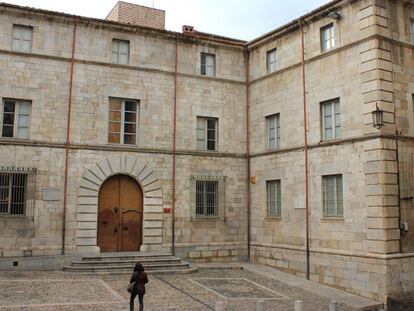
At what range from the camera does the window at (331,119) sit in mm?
14992

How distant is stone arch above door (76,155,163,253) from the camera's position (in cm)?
1586

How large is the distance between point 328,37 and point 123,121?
7.61m

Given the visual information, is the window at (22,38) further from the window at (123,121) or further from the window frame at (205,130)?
the window frame at (205,130)

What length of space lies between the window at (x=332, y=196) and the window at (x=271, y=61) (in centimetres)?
500

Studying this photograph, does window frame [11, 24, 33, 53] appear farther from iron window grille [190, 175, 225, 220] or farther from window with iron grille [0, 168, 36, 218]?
iron window grille [190, 175, 225, 220]

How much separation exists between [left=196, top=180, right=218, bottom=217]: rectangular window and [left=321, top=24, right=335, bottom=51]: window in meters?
6.33

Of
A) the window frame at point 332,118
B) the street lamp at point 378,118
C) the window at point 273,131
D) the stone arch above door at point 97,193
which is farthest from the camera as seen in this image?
the window at point 273,131

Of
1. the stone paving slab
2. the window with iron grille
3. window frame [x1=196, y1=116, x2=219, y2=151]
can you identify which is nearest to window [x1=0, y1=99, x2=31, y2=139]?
the window with iron grille

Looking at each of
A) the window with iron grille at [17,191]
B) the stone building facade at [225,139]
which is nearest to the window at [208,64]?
the stone building facade at [225,139]

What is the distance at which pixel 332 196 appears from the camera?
14.9 meters

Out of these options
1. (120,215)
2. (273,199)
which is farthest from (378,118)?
(120,215)

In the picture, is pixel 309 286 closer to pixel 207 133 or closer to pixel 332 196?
pixel 332 196

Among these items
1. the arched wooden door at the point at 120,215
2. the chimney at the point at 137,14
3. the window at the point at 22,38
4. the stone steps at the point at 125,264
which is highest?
the chimney at the point at 137,14

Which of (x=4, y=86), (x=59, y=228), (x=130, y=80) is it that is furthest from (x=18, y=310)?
(x=130, y=80)
